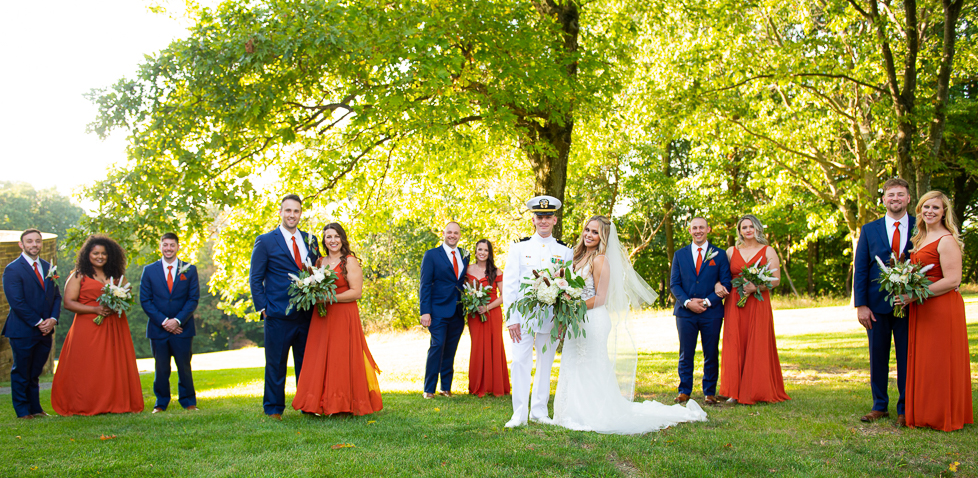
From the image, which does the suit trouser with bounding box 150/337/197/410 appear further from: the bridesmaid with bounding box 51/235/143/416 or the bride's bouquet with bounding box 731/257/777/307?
the bride's bouquet with bounding box 731/257/777/307

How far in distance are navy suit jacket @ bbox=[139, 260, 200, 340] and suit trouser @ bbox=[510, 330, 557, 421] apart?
4.06 m

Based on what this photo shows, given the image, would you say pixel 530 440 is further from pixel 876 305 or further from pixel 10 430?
pixel 10 430

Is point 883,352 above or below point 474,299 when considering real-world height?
below

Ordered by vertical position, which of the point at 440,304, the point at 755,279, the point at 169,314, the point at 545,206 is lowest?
the point at 169,314

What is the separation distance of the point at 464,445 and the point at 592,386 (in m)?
1.48

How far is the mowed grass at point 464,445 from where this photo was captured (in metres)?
4.66

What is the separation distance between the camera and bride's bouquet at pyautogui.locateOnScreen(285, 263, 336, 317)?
639cm

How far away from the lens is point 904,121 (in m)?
11.7

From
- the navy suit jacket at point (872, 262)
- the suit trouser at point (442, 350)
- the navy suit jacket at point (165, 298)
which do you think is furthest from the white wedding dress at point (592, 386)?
the navy suit jacket at point (165, 298)

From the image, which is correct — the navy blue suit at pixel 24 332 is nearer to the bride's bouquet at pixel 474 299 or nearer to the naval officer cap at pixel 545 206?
the bride's bouquet at pixel 474 299

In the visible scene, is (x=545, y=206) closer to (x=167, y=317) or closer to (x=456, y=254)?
(x=456, y=254)

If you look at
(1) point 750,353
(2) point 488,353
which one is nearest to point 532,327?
(2) point 488,353

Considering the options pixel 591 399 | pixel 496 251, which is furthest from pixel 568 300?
pixel 496 251

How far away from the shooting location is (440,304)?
8.73 metres
